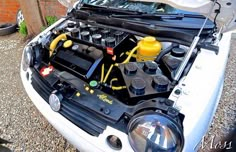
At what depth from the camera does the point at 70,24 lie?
2.03 m

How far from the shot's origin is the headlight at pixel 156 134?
1135 millimetres

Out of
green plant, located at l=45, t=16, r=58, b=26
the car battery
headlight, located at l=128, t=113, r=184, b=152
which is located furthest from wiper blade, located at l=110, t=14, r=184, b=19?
green plant, located at l=45, t=16, r=58, b=26

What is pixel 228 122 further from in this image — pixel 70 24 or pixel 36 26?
pixel 36 26

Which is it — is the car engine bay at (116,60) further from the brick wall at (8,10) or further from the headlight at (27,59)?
the brick wall at (8,10)

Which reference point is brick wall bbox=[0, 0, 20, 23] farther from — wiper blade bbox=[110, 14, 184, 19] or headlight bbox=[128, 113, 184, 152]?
headlight bbox=[128, 113, 184, 152]

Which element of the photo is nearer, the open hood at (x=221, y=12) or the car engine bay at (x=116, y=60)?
the car engine bay at (x=116, y=60)

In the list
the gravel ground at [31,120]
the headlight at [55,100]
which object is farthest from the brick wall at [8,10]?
the headlight at [55,100]

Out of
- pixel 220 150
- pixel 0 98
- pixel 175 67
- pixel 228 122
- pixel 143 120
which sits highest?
pixel 175 67

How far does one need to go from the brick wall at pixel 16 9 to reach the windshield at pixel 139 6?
229 centimetres

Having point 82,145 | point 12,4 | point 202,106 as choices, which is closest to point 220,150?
point 202,106

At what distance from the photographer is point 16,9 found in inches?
199

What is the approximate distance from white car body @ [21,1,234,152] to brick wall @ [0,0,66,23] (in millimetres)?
3120

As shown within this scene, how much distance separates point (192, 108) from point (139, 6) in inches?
47.4

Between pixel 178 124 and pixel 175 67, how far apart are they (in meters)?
0.43
